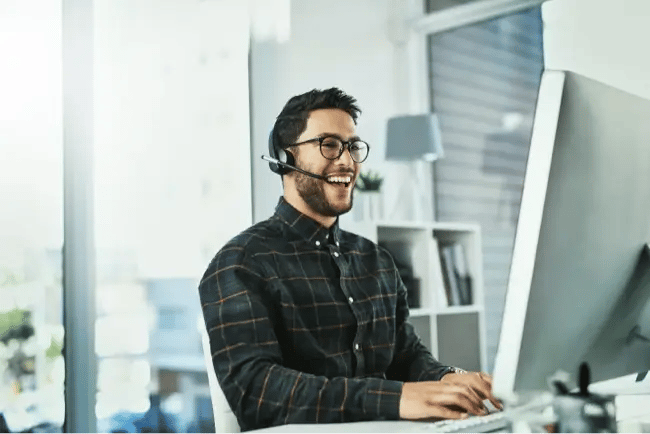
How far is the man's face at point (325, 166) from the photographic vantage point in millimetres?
1651

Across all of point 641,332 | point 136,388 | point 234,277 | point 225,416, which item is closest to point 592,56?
point 641,332

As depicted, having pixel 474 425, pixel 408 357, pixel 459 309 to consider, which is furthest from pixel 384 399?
pixel 459 309

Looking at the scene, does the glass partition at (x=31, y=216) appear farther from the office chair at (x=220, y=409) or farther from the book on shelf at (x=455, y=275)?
the book on shelf at (x=455, y=275)

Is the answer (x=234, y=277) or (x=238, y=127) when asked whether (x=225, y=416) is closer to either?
(x=234, y=277)

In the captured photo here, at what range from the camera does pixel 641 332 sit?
0.98m

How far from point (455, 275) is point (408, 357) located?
2.07 metres

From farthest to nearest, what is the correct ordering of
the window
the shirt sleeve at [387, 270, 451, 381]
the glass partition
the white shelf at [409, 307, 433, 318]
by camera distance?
the window
the white shelf at [409, 307, 433, 318]
the glass partition
the shirt sleeve at [387, 270, 451, 381]

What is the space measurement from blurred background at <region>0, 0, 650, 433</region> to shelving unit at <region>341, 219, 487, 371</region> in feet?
1.58

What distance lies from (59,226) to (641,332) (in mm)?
2314

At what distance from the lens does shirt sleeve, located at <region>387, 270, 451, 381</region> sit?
1534 mm

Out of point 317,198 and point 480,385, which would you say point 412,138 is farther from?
point 480,385

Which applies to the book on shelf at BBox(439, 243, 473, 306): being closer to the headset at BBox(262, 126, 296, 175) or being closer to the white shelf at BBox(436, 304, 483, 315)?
the white shelf at BBox(436, 304, 483, 315)

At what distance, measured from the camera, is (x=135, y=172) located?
303 cm

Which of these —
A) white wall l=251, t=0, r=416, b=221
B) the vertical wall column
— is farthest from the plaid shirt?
white wall l=251, t=0, r=416, b=221
